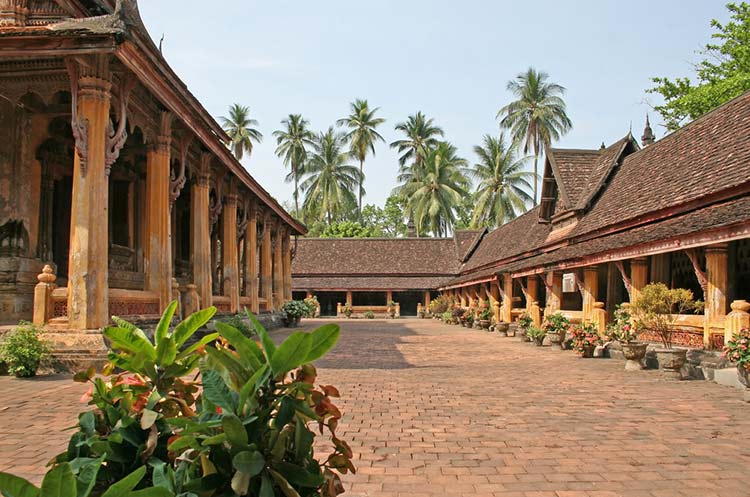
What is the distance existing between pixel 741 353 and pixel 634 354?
9.40 ft

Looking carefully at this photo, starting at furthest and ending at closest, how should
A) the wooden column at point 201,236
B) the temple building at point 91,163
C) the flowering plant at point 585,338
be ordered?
the wooden column at point 201,236 < the flowering plant at point 585,338 < the temple building at point 91,163

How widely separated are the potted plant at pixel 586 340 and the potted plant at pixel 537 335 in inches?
115

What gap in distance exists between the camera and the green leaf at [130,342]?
1.93m

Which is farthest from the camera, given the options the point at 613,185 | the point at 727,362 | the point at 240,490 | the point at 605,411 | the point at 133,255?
the point at 613,185

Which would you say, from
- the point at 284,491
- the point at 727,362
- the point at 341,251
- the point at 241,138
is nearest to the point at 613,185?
the point at 727,362

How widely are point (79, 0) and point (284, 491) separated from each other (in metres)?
12.3

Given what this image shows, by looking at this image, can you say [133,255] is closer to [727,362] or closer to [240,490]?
[727,362]

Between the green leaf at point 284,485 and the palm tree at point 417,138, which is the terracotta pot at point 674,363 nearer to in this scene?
the green leaf at point 284,485

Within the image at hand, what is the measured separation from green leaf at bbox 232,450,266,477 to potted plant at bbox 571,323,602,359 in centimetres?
1257

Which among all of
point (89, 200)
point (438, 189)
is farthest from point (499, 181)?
point (89, 200)

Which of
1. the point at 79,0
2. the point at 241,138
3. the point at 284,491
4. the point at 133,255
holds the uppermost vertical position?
the point at 241,138

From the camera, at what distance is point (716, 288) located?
10.1 meters

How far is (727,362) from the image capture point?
9367mm

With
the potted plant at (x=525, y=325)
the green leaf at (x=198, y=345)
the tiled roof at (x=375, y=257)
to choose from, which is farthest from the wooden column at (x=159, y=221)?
the tiled roof at (x=375, y=257)
